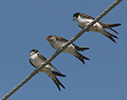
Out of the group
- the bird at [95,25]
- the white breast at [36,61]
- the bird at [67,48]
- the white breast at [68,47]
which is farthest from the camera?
the white breast at [36,61]

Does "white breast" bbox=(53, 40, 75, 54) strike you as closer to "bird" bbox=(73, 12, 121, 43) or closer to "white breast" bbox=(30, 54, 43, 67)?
"bird" bbox=(73, 12, 121, 43)

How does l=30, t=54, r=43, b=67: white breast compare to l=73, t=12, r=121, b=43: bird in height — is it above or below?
above

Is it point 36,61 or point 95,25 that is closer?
point 95,25

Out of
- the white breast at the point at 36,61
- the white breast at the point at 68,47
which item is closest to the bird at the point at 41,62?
the white breast at the point at 36,61

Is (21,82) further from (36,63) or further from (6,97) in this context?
(36,63)

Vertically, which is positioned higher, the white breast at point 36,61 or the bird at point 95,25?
the white breast at point 36,61

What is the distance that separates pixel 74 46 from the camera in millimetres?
7027

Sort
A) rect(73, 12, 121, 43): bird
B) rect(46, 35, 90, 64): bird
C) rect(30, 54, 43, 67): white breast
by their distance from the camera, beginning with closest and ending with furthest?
rect(73, 12, 121, 43): bird
rect(46, 35, 90, 64): bird
rect(30, 54, 43, 67): white breast

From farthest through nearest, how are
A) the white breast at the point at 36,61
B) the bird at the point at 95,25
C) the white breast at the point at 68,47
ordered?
1. the white breast at the point at 36,61
2. the white breast at the point at 68,47
3. the bird at the point at 95,25

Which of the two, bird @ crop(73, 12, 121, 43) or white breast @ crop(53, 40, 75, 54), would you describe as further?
white breast @ crop(53, 40, 75, 54)

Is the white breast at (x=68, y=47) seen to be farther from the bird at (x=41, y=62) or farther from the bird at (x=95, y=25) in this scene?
the bird at (x=95, y=25)

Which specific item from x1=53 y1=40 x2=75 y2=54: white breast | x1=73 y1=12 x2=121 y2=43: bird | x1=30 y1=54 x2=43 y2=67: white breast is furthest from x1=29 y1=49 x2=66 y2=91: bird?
x1=73 y1=12 x2=121 y2=43: bird

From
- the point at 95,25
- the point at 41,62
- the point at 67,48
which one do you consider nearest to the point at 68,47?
the point at 67,48

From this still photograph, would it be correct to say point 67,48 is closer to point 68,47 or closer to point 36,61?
point 68,47
